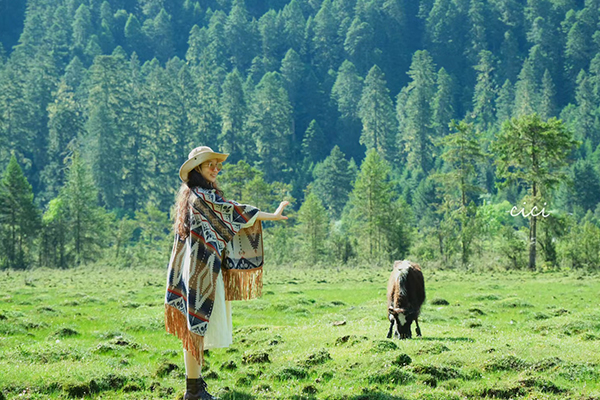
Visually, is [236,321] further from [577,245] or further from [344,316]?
[577,245]

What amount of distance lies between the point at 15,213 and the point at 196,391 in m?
55.4

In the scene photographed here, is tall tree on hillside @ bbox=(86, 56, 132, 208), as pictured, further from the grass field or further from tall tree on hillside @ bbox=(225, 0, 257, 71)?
the grass field

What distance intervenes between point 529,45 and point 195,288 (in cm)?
17951

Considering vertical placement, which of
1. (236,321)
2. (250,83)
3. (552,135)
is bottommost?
(236,321)

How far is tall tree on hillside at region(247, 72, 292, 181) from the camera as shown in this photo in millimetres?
131375

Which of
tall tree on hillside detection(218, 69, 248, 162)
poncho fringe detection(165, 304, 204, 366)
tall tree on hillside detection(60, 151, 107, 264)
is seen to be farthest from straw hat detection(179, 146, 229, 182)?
tall tree on hillside detection(218, 69, 248, 162)

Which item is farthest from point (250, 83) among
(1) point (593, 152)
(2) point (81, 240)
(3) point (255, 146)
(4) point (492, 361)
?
(4) point (492, 361)

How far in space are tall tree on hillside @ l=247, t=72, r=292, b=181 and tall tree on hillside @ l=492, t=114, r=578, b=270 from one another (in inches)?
3309

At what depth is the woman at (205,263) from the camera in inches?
339

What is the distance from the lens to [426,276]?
39.1m

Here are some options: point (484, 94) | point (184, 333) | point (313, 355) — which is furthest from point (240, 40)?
point (184, 333)

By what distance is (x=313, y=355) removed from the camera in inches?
440

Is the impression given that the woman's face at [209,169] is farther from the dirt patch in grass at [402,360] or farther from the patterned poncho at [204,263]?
the dirt patch in grass at [402,360]

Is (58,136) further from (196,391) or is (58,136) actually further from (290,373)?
(196,391)
